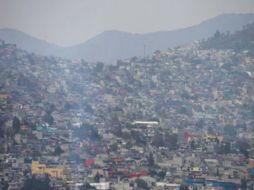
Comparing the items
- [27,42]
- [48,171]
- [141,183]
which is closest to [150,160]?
[141,183]

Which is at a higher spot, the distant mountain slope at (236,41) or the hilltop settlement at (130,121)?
the distant mountain slope at (236,41)

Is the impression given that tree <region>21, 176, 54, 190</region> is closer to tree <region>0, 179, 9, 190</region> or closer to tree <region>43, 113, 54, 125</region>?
tree <region>0, 179, 9, 190</region>

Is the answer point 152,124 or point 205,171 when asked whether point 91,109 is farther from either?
point 205,171

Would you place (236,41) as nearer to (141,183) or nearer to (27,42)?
(27,42)

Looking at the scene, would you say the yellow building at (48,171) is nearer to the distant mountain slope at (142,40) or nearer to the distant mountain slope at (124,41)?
the distant mountain slope at (124,41)

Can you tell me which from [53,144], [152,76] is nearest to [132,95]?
[152,76]

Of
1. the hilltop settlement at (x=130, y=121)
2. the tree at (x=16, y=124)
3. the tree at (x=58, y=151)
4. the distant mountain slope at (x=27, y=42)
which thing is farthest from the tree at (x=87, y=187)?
the distant mountain slope at (x=27, y=42)

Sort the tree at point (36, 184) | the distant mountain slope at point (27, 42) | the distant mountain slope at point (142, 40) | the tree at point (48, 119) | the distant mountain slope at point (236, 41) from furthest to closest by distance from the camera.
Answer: the distant mountain slope at point (142, 40), the distant mountain slope at point (236, 41), the distant mountain slope at point (27, 42), the tree at point (48, 119), the tree at point (36, 184)
